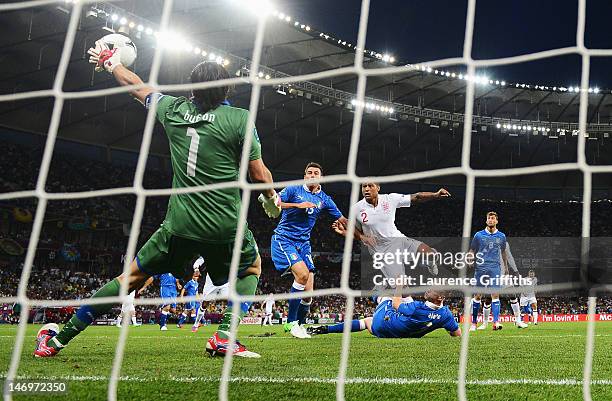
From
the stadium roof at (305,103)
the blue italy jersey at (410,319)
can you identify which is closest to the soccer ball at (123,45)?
the blue italy jersey at (410,319)

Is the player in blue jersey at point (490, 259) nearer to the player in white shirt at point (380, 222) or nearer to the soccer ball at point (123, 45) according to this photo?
the player in white shirt at point (380, 222)

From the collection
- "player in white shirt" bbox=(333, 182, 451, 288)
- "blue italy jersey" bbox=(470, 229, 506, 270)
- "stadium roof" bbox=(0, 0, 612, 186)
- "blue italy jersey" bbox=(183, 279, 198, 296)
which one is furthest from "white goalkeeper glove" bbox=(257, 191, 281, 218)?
"stadium roof" bbox=(0, 0, 612, 186)

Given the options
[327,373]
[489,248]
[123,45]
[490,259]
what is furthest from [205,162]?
[490,259]

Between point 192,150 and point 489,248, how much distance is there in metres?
7.39

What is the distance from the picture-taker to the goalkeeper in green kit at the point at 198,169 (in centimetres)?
356

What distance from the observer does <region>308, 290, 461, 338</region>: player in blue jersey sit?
6234 millimetres

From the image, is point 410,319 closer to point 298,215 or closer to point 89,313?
point 298,215

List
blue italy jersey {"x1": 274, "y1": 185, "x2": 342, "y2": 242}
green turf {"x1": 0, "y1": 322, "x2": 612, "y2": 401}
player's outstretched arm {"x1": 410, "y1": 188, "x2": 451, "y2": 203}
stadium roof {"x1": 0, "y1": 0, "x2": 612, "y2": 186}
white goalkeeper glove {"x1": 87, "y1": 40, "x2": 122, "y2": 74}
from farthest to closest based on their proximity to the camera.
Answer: stadium roof {"x1": 0, "y1": 0, "x2": 612, "y2": 186} < blue italy jersey {"x1": 274, "y1": 185, "x2": 342, "y2": 242} < player's outstretched arm {"x1": 410, "y1": 188, "x2": 451, "y2": 203} < white goalkeeper glove {"x1": 87, "y1": 40, "x2": 122, "y2": 74} < green turf {"x1": 0, "y1": 322, "x2": 612, "y2": 401}

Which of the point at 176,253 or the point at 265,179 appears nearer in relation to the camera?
the point at 265,179

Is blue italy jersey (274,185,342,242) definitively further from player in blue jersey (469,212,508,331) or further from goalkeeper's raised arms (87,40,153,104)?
player in blue jersey (469,212,508,331)

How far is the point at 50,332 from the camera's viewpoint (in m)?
4.26

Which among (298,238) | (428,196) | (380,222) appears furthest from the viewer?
(380,222)

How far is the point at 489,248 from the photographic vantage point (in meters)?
9.83

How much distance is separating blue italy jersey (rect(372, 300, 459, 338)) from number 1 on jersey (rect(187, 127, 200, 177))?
3459 millimetres
